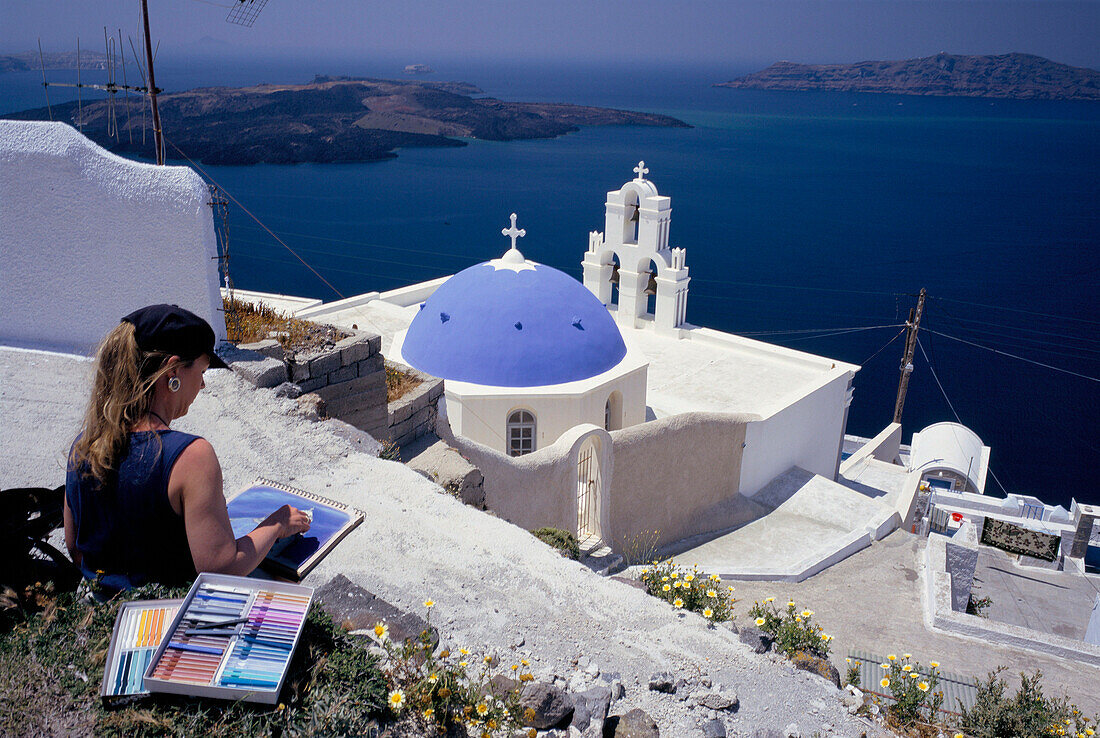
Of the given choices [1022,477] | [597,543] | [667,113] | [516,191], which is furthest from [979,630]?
[667,113]

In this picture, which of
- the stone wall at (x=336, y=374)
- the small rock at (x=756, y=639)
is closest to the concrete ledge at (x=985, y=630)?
the small rock at (x=756, y=639)

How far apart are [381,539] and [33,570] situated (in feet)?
6.57

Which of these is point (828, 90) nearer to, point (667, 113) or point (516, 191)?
point (667, 113)

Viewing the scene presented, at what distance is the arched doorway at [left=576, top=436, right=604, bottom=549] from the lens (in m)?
10.8

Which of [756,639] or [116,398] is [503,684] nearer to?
[756,639]

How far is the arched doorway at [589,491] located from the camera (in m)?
10.8

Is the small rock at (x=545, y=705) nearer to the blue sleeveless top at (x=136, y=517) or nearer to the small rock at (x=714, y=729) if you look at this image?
the small rock at (x=714, y=729)

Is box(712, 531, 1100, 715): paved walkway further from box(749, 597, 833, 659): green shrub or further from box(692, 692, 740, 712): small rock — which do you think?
box(692, 692, 740, 712): small rock

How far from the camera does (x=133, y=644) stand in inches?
110

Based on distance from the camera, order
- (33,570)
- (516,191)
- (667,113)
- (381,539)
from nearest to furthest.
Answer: (33,570) → (381,539) → (516,191) → (667,113)

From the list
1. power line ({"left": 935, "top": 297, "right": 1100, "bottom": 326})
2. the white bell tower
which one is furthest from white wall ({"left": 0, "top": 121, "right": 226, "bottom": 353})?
power line ({"left": 935, "top": 297, "right": 1100, "bottom": 326})

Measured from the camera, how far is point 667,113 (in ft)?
471

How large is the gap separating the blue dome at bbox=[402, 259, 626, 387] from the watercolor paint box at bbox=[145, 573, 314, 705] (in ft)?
32.3

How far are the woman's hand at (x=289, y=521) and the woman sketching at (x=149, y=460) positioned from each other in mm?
260
